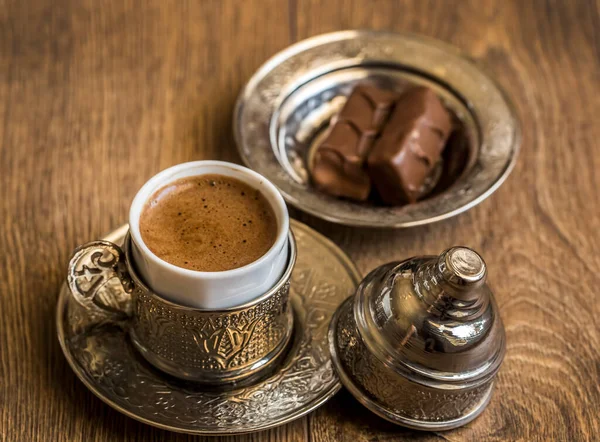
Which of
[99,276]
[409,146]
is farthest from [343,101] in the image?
[99,276]

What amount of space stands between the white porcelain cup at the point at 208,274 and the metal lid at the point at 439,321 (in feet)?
0.39

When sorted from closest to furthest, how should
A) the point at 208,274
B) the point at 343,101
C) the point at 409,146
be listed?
the point at 208,274
the point at 409,146
the point at 343,101

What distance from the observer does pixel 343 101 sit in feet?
4.03

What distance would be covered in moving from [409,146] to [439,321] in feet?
1.25

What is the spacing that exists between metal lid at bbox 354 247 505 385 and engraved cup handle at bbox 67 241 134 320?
268 millimetres

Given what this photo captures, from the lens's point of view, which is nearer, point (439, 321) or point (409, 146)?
point (439, 321)

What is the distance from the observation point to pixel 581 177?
45.8 inches

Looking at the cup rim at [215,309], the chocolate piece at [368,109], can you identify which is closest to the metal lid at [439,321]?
the cup rim at [215,309]

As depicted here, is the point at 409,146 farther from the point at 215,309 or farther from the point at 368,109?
the point at 215,309

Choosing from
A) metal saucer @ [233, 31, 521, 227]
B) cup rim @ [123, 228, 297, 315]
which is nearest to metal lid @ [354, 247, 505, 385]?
cup rim @ [123, 228, 297, 315]

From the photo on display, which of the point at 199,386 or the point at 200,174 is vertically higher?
the point at 200,174

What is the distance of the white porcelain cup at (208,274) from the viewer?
0.74 metres

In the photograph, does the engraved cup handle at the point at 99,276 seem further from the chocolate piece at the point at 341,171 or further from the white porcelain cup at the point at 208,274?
the chocolate piece at the point at 341,171

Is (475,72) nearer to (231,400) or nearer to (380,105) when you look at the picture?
(380,105)
